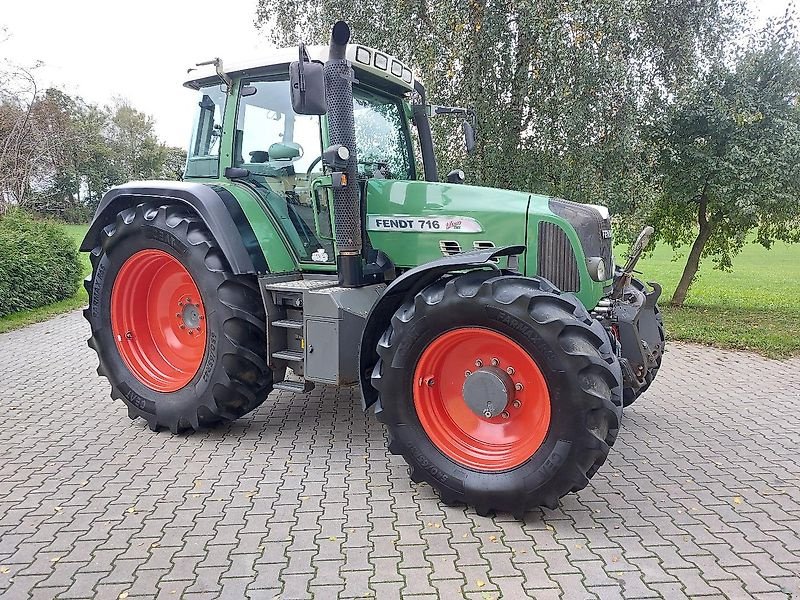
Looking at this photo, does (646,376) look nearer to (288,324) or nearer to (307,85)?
(288,324)

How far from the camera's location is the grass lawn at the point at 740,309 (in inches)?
342

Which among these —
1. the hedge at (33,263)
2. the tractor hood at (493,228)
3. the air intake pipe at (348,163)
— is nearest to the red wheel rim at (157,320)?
the air intake pipe at (348,163)

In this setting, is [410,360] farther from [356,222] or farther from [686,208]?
[686,208]

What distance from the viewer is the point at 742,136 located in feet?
31.2

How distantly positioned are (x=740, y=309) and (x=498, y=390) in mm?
9838

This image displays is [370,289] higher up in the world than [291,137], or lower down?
lower down

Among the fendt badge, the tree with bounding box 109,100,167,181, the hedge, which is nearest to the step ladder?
the fendt badge

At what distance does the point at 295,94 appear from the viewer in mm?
3924

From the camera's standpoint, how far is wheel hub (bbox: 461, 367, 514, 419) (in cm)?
373

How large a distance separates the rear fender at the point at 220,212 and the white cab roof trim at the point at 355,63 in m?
0.92

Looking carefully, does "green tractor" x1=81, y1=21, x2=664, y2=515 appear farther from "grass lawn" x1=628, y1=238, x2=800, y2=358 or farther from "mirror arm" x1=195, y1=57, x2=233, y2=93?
"grass lawn" x1=628, y1=238, x2=800, y2=358

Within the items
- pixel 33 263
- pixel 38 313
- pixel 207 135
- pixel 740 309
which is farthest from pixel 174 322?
pixel 740 309

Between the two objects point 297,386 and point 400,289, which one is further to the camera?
point 297,386

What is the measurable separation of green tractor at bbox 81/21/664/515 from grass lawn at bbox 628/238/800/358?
416cm
